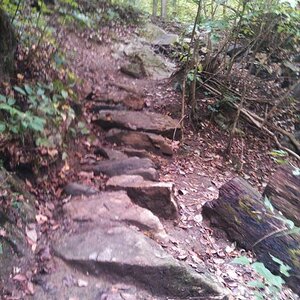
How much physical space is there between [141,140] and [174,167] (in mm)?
685

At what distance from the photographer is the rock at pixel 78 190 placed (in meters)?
4.29

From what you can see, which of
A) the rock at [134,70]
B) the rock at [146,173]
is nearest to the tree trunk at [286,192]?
the rock at [146,173]

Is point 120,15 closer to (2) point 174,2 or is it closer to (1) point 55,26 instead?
(1) point 55,26

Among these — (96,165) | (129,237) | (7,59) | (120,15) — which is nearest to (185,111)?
(96,165)

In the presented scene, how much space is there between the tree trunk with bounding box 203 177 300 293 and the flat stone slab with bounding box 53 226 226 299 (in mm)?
938

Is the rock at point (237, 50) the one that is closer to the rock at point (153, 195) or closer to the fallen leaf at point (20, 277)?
the rock at point (153, 195)

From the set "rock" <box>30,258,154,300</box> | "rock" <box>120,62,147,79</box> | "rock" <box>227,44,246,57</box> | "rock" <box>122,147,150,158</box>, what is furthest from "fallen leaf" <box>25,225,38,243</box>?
"rock" <box>120,62,147,79</box>

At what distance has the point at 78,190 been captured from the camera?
14.2ft

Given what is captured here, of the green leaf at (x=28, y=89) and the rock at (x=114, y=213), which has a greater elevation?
the green leaf at (x=28, y=89)

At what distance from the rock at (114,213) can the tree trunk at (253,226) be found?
989mm

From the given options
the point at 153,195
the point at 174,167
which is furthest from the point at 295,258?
the point at 174,167

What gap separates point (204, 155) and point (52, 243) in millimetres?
3808

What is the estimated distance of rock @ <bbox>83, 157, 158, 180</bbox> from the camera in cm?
491

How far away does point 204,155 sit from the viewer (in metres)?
6.73
